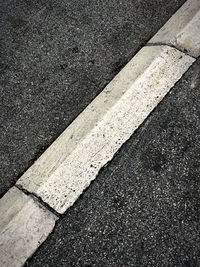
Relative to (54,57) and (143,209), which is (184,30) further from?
(143,209)

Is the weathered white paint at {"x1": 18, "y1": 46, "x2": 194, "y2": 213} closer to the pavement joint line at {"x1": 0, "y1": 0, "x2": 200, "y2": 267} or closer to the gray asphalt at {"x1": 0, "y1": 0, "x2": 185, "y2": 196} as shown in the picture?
the pavement joint line at {"x1": 0, "y1": 0, "x2": 200, "y2": 267}

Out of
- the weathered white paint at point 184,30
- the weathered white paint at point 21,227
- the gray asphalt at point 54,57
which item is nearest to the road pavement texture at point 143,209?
the weathered white paint at point 21,227

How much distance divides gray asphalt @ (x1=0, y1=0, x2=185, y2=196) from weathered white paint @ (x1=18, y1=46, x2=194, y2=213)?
112 millimetres

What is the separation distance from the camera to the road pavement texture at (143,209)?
1.66 meters

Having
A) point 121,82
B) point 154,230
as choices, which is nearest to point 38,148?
point 121,82

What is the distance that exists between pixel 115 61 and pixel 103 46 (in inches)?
8.7

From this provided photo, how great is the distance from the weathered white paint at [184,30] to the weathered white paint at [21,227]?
184 centimetres

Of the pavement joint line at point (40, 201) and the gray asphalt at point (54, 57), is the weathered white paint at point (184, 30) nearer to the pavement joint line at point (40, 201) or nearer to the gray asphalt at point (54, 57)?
the gray asphalt at point (54, 57)

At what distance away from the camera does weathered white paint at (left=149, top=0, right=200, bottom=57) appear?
2.36 m

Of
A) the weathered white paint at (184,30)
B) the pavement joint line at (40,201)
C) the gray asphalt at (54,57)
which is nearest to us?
the pavement joint line at (40,201)

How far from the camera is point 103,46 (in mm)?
2465

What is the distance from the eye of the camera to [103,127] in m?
2.03

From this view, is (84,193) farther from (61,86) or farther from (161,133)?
(61,86)

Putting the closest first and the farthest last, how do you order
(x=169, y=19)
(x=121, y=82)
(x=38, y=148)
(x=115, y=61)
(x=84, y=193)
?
(x=84, y=193) → (x=38, y=148) → (x=121, y=82) → (x=115, y=61) → (x=169, y=19)
